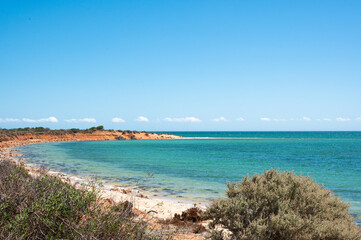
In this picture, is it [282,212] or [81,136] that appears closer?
[282,212]

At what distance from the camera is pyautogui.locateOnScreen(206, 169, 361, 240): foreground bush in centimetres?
541

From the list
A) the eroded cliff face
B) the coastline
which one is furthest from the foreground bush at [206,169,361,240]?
the eroded cliff face

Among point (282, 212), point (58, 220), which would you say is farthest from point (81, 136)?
point (282, 212)

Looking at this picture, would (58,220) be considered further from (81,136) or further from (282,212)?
(81,136)

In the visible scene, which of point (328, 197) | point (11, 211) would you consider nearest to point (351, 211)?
point (328, 197)

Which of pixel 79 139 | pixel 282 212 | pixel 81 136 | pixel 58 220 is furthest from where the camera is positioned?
pixel 81 136

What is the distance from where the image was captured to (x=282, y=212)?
5516 millimetres

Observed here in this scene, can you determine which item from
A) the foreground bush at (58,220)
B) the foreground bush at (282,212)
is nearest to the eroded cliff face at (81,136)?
the foreground bush at (58,220)

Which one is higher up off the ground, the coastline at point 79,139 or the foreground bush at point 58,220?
the foreground bush at point 58,220

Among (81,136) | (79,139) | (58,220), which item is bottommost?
(79,139)

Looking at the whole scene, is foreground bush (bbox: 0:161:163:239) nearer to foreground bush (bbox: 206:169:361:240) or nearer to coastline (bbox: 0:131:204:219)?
foreground bush (bbox: 206:169:361:240)

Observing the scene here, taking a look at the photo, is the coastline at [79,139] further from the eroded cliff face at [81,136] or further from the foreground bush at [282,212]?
the foreground bush at [282,212]

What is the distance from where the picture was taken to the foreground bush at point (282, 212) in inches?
213

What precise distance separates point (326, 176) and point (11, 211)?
72.8ft
